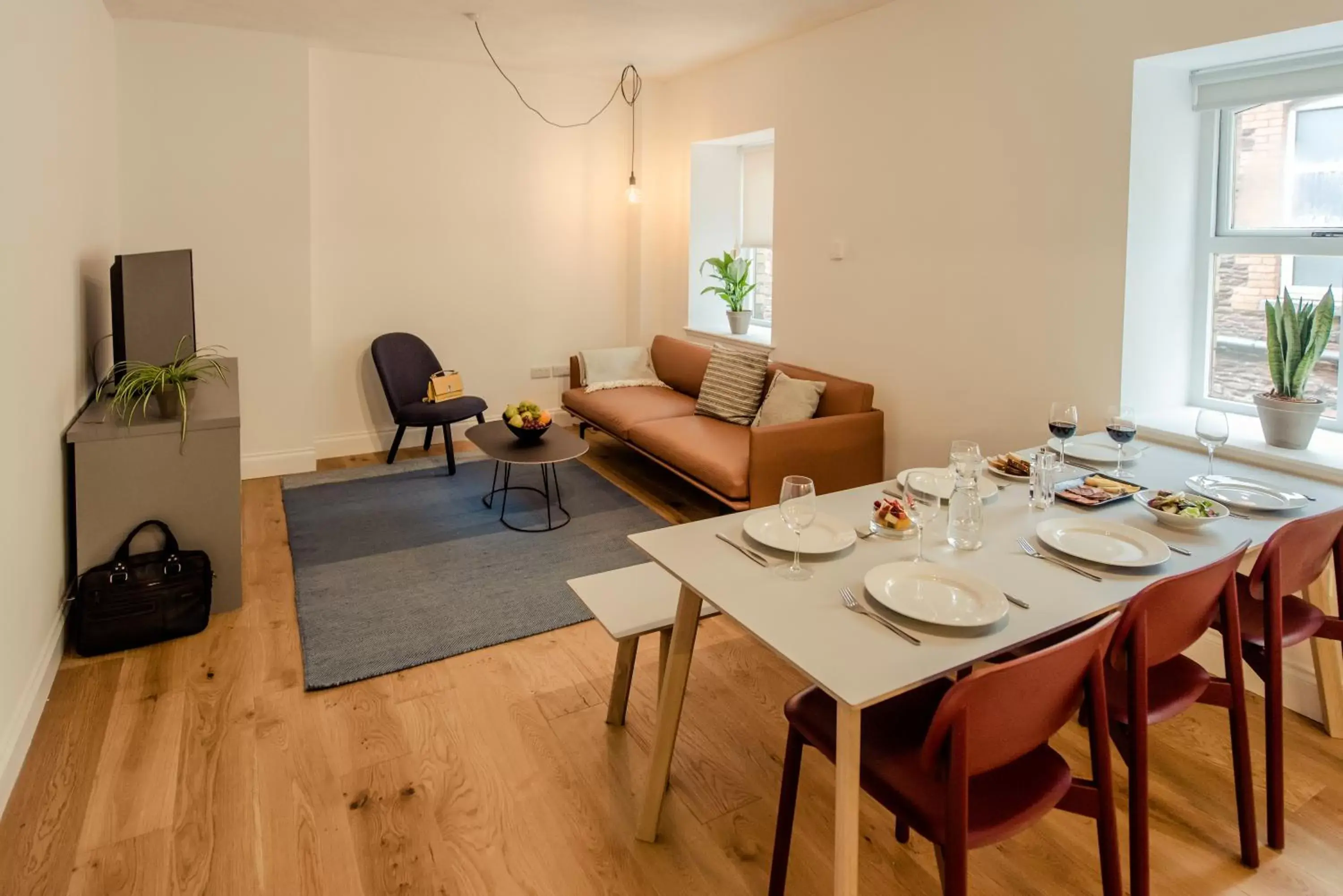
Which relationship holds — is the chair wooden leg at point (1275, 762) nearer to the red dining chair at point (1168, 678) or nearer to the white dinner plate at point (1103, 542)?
the red dining chair at point (1168, 678)

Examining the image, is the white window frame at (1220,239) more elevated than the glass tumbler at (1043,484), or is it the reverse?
the white window frame at (1220,239)

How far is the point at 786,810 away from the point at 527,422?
2.70 m

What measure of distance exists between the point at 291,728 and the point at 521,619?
0.92 m

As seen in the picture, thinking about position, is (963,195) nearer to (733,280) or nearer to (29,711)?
(733,280)

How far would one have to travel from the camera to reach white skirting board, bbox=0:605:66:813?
2.17m

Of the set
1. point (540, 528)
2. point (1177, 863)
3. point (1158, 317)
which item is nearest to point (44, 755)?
point (540, 528)

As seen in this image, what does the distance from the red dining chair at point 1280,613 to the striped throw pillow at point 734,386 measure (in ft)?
9.47

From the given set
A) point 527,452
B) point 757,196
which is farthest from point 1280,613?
point 757,196

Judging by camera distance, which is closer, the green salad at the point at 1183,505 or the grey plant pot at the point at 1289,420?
the green salad at the point at 1183,505

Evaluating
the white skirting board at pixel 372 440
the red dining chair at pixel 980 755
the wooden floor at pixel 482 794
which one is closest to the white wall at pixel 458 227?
the white skirting board at pixel 372 440

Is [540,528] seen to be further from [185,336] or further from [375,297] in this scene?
[375,297]

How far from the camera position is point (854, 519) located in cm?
216

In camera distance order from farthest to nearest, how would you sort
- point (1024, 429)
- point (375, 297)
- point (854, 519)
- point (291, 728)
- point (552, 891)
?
1. point (375, 297)
2. point (1024, 429)
3. point (291, 728)
4. point (854, 519)
5. point (552, 891)

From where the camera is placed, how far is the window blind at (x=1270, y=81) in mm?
2705
